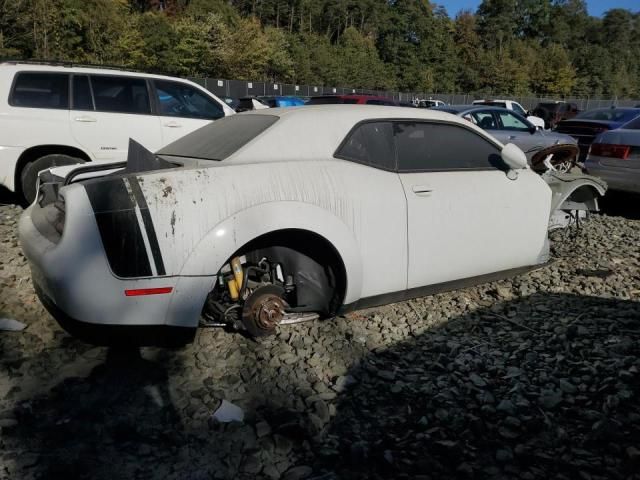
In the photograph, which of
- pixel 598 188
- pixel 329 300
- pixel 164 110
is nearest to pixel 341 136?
pixel 329 300

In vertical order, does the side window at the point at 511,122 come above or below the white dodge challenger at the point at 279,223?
above

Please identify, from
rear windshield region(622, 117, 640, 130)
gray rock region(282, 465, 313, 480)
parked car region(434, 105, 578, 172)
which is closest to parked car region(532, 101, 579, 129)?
parked car region(434, 105, 578, 172)

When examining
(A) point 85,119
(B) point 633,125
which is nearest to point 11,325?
(A) point 85,119

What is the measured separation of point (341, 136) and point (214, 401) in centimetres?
175

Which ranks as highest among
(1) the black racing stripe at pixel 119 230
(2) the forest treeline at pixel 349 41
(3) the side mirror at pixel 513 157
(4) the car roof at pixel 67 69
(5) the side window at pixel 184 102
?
(2) the forest treeline at pixel 349 41

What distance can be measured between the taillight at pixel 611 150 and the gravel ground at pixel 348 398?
4.07m

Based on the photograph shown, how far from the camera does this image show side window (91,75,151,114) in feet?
21.7

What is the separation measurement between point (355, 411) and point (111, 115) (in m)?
5.32

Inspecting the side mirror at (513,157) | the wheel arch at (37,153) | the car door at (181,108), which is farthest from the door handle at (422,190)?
the wheel arch at (37,153)

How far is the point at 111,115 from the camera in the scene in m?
6.61

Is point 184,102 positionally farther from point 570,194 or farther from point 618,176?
point 618,176

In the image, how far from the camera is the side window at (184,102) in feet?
23.2

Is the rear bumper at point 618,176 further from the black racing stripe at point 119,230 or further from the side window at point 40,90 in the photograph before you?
the side window at point 40,90

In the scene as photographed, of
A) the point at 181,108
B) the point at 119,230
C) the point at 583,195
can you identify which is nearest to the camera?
the point at 119,230
